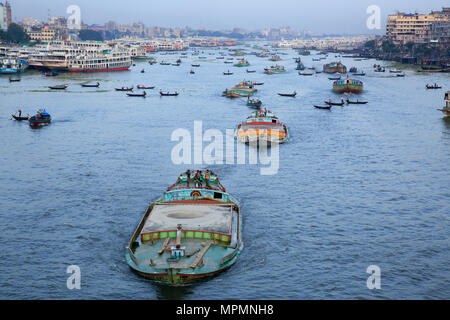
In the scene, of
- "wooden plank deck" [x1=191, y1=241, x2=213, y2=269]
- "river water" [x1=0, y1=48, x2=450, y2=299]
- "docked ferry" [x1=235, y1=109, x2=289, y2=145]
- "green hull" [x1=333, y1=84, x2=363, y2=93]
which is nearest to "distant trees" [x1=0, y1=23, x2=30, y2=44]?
"river water" [x1=0, y1=48, x2=450, y2=299]

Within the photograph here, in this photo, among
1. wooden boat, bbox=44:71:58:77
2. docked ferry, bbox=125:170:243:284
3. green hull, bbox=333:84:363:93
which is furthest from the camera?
wooden boat, bbox=44:71:58:77

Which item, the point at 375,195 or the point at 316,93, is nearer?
the point at 375,195

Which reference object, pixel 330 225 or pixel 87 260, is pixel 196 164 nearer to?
pixel 330 225

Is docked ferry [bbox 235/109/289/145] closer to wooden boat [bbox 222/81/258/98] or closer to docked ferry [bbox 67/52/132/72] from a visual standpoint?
wooden boat [bbox 222/81/258/98]

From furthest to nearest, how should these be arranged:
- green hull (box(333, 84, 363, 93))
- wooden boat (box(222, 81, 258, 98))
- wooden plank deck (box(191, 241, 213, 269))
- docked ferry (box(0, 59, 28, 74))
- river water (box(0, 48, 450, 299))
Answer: docked ferry (box(0, 59, 28, 74)), green hull (box(333, 84, 363, 93)), wooden boat (box(222, 81, 258, 98)), river water (box(0, 48, 450, 299)), wooden plank deck (box(191, 241, 213, 269))

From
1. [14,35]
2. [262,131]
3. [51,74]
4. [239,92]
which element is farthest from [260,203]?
[14,35]

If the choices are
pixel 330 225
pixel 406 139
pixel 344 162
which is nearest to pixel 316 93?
pixel 406 139
